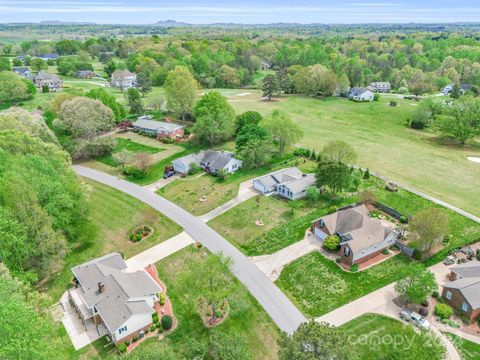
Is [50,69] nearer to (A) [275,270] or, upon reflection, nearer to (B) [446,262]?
(A) [275,270]

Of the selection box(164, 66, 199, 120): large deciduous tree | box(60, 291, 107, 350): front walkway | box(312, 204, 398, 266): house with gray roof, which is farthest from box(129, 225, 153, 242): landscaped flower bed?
box(164, 66, 199, 120): large deciduous tree

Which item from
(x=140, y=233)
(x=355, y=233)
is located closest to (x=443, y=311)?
(x=355, y=233)

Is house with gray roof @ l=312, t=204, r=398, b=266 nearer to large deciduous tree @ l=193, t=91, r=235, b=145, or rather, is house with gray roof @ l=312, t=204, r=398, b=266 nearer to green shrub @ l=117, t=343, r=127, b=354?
green shrub @ l=117, t=343, r=127, b=354

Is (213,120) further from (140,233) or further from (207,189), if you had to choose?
(140,233)

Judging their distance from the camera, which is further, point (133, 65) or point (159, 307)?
point (133, 65)

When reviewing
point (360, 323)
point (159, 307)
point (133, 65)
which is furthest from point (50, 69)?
point (360, 323)

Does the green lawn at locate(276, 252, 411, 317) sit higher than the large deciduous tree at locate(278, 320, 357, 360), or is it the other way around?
the large deciduous tree at locate(278, 320, 357, 360)
